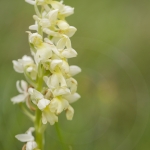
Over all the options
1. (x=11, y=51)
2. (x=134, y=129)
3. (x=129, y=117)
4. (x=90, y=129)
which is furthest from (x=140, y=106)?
(x=11, y=51)

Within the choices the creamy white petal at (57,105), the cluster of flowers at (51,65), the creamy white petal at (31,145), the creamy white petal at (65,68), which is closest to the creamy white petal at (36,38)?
the cluster of flowers at (51,65)

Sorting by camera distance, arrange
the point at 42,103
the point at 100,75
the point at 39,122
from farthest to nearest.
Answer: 1. the point at 100,75
2. the point at 39,122
3. the point at 42,103

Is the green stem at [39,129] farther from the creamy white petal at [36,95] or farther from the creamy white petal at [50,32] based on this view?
the creamy white petal at [50,32]

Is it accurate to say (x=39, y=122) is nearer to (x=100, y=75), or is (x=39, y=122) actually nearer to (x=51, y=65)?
(x=51, y=65)

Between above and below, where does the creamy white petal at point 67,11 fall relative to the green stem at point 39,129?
above

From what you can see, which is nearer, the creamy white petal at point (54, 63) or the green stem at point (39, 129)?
the creamy white petal at point (54, 63)

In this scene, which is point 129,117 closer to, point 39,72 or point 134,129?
point 134,129

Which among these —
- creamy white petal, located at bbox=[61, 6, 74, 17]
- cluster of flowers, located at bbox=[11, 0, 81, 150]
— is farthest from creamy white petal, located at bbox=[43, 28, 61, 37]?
creamy white petal, located at bbox=[61, 6, 74, 17]

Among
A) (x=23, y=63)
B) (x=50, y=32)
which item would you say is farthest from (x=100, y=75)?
(x=50, y=32)
